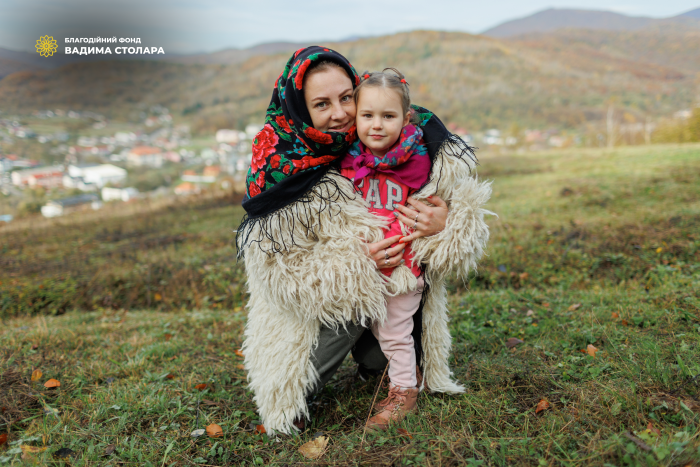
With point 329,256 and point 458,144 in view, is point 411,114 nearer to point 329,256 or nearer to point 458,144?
point 458,144

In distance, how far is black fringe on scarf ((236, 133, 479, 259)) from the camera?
2.22 meters

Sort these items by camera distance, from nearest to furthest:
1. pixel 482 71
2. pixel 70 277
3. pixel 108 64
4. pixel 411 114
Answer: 1. pixel 411 114
2. pixel 70 277
3. pixel 108 64
4. pixel 482 71

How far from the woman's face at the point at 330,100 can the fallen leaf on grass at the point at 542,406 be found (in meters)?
1.91

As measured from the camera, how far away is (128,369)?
3.28m

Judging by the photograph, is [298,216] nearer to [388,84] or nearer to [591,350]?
[388,84]

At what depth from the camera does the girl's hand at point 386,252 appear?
2.25 m

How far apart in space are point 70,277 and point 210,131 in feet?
184

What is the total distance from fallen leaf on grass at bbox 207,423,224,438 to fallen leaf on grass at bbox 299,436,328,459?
560mm

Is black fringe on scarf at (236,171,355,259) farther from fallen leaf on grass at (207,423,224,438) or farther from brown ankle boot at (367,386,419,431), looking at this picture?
fallen leaf on grass at (207,423,224,438)

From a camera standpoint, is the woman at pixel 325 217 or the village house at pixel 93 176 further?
the village house at pixel 93 176

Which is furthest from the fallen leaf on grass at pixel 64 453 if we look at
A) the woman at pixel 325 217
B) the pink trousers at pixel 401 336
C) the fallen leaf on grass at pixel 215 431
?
the pink trousers at pixel 401 336

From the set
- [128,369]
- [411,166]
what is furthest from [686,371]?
[128,369]

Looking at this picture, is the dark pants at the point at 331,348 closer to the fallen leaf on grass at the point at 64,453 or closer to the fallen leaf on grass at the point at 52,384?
the fallen leaf on grass at the point at 64,453

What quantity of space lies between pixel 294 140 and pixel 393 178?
1.98 feet
